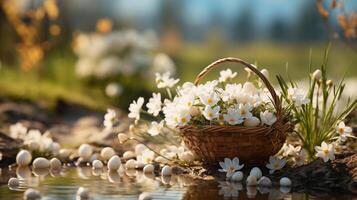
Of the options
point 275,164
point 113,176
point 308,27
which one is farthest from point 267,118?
point 308,27

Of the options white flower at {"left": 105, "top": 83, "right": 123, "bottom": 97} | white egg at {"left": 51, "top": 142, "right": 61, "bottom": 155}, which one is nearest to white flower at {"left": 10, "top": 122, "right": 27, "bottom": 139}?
white egg at {"left": 51, "top": 142, "right": 61, "bottom": 155}

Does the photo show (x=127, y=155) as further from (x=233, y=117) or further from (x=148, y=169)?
(x=233, y=117)

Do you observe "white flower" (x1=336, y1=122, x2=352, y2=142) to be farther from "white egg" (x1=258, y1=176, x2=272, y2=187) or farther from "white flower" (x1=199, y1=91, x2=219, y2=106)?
"white flower" (x1=199, y1=91, x2=219, y2=106)

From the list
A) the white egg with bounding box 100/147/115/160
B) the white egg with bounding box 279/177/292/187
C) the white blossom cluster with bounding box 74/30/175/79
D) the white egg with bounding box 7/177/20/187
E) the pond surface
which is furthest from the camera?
the white blossom cluster with bounding box 74/30/175/79

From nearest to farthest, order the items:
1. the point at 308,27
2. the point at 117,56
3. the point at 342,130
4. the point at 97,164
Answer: the point at 342,130, the point at 97,164, the point at 117,56, the point at 308,27

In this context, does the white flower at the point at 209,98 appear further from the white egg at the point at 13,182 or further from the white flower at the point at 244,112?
the white egg at the point at 13,182

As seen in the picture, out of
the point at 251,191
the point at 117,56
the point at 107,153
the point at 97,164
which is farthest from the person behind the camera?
the point at 117,56
